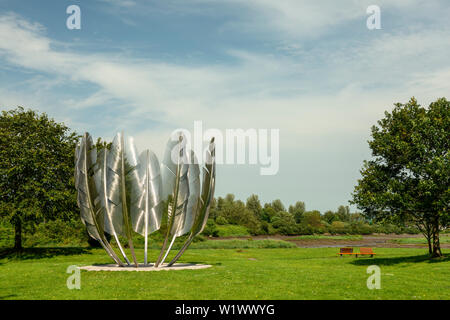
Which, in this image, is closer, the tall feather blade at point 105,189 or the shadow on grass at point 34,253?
the tall feather blade at point 105,189

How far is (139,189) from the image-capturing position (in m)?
20.0

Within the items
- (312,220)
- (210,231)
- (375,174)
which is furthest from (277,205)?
(375,174)

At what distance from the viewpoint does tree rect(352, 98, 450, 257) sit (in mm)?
23748

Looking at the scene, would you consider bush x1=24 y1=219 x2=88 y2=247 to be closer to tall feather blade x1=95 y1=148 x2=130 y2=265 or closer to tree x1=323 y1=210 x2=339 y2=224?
tall feather blade x1=95 y1=148 x2=130 y2=265

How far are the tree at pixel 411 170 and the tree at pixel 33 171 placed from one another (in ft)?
73.6

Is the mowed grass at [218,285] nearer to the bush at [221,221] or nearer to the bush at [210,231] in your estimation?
the bush at [210,231]

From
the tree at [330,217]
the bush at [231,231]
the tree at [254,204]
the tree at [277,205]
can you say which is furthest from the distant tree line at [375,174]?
the tree at [277,205]

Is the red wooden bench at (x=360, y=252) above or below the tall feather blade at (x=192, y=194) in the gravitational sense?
below

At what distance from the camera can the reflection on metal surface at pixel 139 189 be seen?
19750mm

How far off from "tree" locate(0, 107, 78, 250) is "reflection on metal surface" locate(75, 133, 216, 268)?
11.5m

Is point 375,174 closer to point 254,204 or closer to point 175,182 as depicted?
point 175,182

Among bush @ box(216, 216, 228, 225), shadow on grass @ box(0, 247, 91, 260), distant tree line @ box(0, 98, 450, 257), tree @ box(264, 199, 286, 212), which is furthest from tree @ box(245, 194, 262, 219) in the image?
shadow on grass @ box(0, 247, 91, 260)
